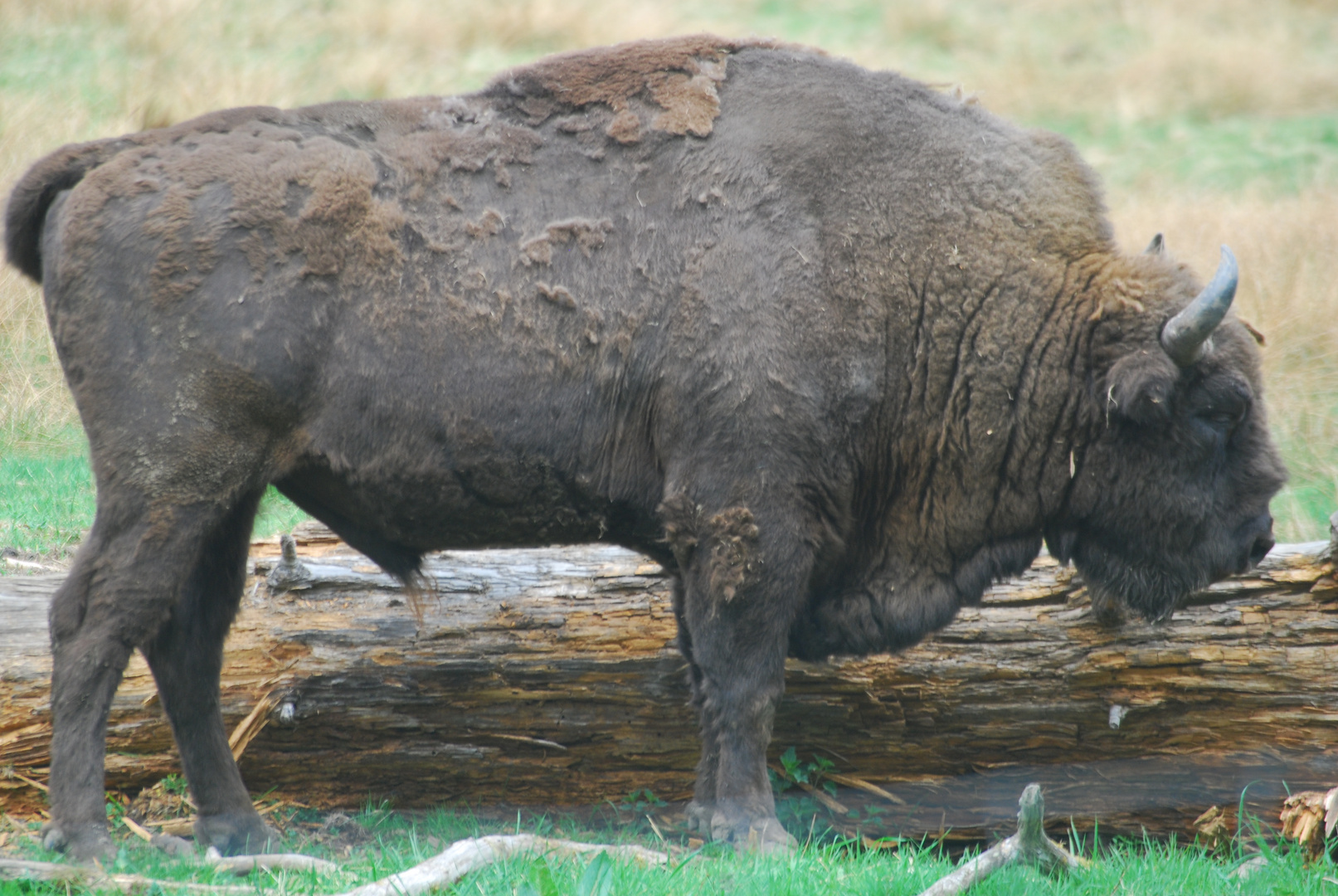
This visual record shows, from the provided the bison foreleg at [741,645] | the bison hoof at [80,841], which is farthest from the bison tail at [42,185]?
the bison foreleg at [741,645]

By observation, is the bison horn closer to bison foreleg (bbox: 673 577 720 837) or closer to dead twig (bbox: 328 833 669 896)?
bison foreleg (bbox: 673 577 720 837)

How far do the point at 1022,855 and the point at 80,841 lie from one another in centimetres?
301

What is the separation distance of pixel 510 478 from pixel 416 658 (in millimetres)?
1053

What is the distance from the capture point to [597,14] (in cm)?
1877

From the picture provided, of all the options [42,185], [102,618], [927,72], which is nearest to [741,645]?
[102,618]

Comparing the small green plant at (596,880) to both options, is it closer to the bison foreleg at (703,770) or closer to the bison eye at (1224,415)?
the bison foreleg at (703,770)

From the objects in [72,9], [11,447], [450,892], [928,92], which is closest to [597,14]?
[72,9]

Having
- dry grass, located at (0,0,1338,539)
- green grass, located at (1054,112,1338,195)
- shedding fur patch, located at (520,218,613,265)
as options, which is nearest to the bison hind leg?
shedding fur patch, located at (520,218,613,265)

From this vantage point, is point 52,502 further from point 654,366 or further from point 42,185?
point 654,366

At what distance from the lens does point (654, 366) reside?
4.22 m

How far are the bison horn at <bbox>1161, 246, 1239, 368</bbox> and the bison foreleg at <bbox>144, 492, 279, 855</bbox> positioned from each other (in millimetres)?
3313

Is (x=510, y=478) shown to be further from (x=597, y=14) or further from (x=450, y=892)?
(x=597, y=14)

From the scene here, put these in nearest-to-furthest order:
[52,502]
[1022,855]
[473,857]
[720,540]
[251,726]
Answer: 1. [473,857]
2. [1022,855]
3. [720,540]
4. [251,726]
5. [52,502]

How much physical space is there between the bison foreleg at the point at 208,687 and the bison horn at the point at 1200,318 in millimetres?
3313
